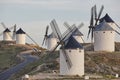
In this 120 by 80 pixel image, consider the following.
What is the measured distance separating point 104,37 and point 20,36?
75967 millimetres

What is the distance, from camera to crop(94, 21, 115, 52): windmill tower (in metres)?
111

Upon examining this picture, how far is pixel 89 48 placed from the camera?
125188 millimetres

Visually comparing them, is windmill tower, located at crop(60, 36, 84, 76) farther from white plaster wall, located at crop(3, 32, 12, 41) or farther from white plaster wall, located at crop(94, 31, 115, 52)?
white plaster wall, located at crop(3, 32, 12, 41)

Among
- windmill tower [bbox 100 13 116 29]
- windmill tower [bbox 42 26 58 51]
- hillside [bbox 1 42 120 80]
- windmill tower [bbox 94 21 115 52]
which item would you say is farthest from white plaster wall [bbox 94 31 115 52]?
windmill tower [bbox 42 26 58 51]

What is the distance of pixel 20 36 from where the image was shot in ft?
595

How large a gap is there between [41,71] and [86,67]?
427 inches

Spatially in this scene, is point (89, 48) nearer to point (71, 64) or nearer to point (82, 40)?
point (82, 40)

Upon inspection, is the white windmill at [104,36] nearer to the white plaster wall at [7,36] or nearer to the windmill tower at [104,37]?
the windmill tower at [104,37]

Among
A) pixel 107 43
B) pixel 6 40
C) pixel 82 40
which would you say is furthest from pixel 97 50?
pixel 6 40

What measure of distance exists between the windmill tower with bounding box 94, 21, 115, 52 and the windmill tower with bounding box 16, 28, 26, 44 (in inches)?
2854

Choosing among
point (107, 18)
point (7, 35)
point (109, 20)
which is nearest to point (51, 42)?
point (107, 18)

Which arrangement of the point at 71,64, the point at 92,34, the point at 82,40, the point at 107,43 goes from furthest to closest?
the point at 82,40
the point at 92,34
the point at 107,43
the point at 71,64

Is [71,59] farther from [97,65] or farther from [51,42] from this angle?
[51,42]

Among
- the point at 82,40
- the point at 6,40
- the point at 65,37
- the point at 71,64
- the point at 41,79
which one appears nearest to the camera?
the point at 41,79
